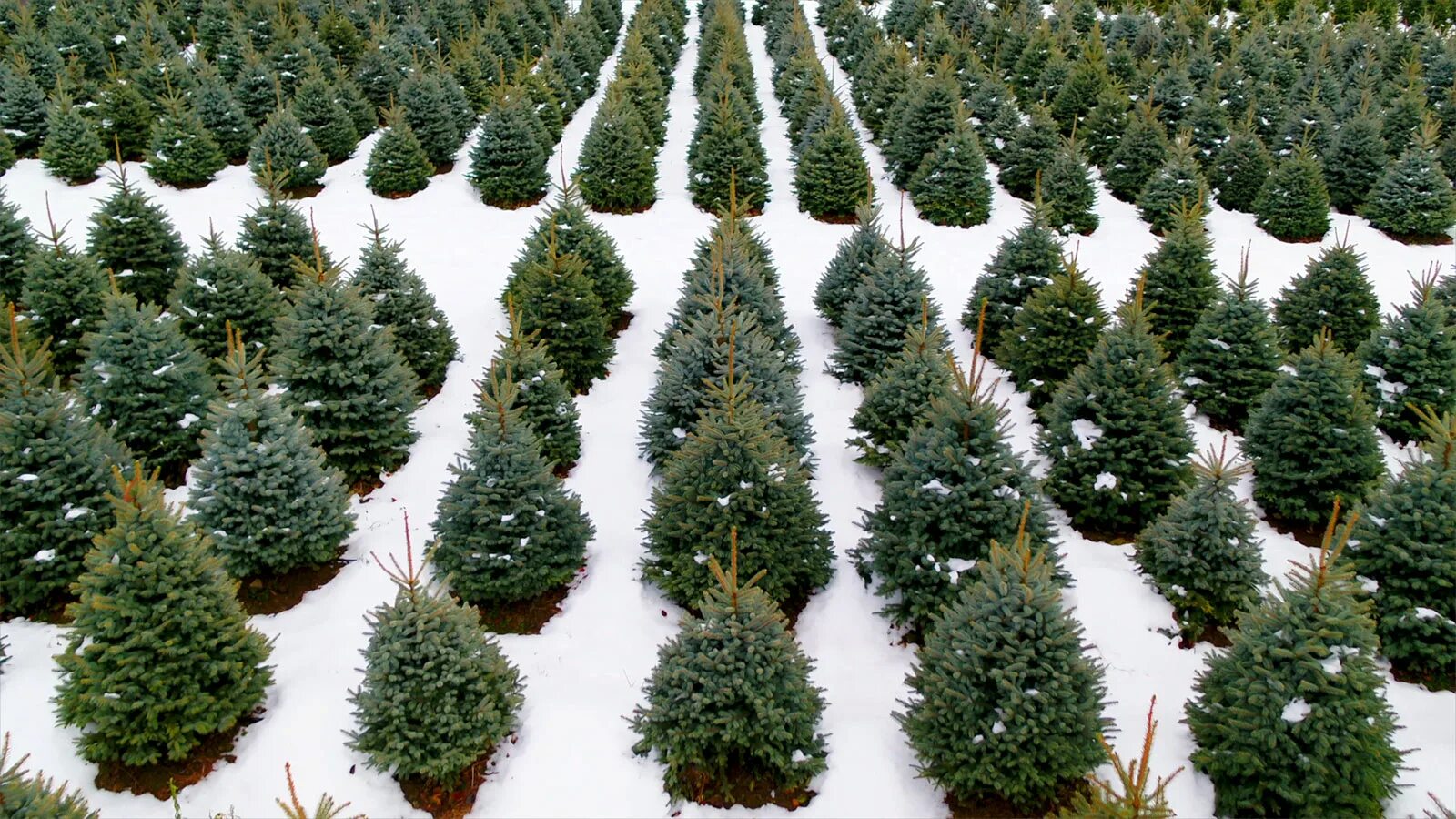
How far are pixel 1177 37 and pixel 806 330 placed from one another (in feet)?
69.8

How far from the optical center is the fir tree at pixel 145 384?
32.2 feet

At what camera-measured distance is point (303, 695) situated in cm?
805

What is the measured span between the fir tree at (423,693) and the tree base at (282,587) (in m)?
2.49

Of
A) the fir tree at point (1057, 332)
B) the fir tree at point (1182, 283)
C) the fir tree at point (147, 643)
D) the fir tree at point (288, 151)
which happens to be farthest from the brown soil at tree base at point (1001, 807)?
the fir tree at point (288, 151)

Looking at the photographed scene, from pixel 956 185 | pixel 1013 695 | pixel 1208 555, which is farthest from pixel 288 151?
pixel 1208 555

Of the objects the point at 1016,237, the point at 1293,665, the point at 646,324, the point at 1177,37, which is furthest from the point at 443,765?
the point at 1177,37

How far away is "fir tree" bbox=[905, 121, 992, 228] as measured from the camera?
1689 cm

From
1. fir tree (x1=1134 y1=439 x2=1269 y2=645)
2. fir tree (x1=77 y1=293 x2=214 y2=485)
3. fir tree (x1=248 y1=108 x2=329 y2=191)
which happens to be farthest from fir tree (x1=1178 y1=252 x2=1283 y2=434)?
fir tree (x1=248 y1=108 x2=329 y2=191)

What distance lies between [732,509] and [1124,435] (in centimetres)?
445

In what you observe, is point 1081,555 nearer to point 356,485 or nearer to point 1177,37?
point 356,485

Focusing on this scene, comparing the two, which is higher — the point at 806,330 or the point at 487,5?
the point at 487,5

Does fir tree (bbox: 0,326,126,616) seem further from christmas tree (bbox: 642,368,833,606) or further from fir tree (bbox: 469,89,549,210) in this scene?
fir tree (bbox: 469,89,549,210)

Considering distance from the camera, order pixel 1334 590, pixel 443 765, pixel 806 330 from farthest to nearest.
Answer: pixel 806 330, pixel 443 765, pixel 1334 590

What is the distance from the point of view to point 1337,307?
1305 centimetres
